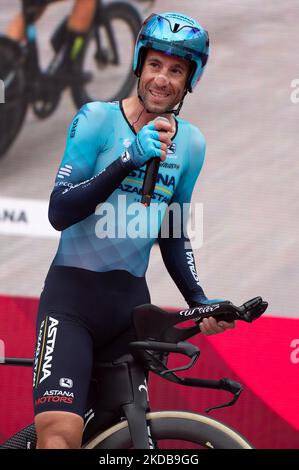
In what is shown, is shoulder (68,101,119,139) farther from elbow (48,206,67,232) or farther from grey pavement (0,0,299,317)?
grey pavement (0,0,299,317)

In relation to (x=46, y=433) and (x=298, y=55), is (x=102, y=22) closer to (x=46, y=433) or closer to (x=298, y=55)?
(x=298, y=55)

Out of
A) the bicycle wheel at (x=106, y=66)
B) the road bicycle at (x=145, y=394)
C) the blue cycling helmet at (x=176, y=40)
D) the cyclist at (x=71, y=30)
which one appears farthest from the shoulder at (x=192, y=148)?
the cyclist at (x=71, y=30)

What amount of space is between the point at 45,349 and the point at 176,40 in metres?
0.94

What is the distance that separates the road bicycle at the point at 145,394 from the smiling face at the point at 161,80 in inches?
23.0

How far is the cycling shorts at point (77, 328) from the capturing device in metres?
2.65

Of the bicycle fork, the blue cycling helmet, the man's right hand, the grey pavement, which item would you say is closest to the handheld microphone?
the man's right hand

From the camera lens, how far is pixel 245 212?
409 cm

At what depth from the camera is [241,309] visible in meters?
2.59

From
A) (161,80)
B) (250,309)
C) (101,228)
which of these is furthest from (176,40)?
(250,309)

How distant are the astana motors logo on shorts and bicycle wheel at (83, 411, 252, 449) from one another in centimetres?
24

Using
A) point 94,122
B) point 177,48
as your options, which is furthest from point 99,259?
point 177,48

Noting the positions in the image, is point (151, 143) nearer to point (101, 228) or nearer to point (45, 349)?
point (101, 228)

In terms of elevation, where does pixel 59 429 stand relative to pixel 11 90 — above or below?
below

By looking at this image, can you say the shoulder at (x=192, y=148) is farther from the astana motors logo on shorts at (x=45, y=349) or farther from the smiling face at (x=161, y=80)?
the astana motors logo on shorts at (x=45, y=349)
